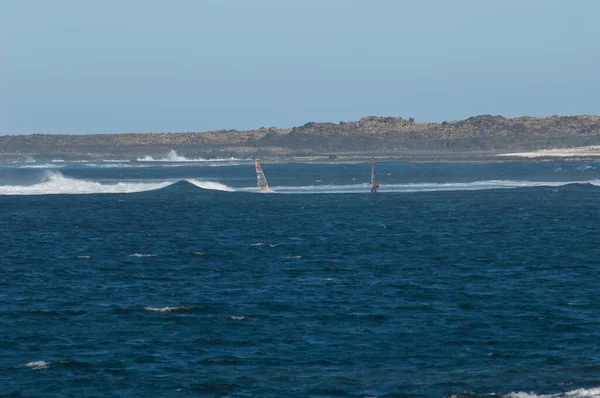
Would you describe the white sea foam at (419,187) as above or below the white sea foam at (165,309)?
below

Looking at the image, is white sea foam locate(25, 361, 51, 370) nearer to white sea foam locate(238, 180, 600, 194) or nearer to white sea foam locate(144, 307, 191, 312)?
white sea foam locate(144, 307, 191, 312)

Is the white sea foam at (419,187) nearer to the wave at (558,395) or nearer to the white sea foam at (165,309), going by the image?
the white sea foam at (165,309)

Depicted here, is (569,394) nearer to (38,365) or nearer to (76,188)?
(38,365)

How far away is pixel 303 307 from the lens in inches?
1455

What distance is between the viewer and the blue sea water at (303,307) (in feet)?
88.9

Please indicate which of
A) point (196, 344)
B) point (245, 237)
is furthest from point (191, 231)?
point (196, 344)

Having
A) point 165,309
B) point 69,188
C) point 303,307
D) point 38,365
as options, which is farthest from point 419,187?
point 38,365

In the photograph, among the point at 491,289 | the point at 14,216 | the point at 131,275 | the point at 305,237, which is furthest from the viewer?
the point at 14,216

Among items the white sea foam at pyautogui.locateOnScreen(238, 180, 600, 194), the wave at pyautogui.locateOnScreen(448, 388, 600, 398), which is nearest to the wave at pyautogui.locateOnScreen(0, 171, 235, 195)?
the white sea foam at pyautogui.locateOnScreen(238, 180, 600, 194)

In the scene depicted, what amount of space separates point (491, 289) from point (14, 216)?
57.9m

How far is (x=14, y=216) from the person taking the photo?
87750 mm

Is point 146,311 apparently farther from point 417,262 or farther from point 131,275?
point 417,262

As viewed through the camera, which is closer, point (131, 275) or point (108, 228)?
point (131, 275)

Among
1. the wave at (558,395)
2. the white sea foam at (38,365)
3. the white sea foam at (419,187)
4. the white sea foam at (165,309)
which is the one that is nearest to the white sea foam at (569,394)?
the wave at (558,395)
